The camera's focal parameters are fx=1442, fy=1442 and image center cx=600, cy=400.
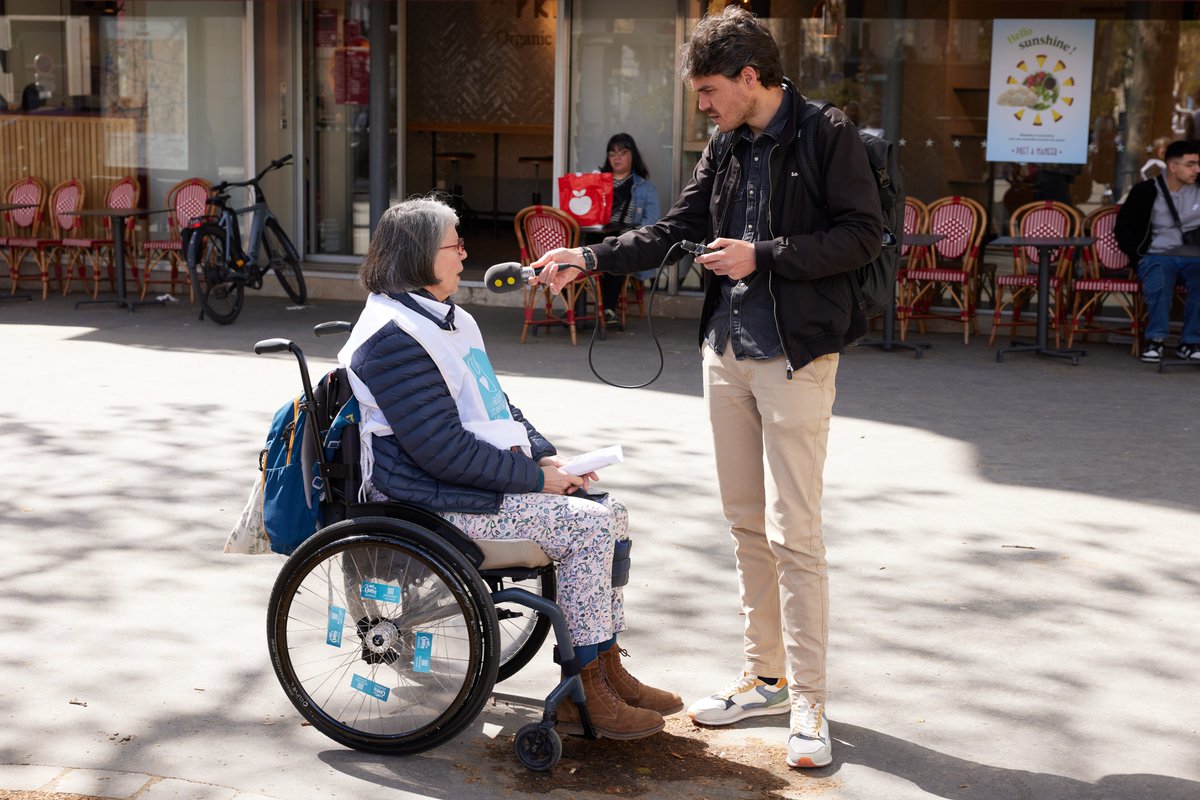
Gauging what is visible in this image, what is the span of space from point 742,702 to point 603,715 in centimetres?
50

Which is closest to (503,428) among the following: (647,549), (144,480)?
(647,549)

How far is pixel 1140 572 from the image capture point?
5375 millimetres

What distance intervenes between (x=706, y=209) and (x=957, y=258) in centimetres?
783

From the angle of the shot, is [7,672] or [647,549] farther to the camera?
[647,549]

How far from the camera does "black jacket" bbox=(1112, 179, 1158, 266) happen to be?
10.2 meters

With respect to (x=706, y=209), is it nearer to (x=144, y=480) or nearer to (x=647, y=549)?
(x=647, y=549)

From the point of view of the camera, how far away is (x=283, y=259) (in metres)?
12.4

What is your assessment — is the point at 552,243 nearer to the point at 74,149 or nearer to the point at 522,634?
the point at 74,149

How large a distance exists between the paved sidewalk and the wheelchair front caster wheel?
0.04 m

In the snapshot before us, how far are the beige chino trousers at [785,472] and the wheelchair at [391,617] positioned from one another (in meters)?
0.40

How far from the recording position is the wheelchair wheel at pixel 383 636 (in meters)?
3.53

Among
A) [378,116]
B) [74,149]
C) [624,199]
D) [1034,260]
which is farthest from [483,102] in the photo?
[1034,260]

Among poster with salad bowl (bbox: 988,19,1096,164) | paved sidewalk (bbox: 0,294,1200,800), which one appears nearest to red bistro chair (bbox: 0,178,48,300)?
paved sidewalk (bbox: 0,294,1200,800)

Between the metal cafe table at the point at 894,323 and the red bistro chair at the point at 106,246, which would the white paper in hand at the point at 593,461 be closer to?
the metal cafe table at the point at 894,323
